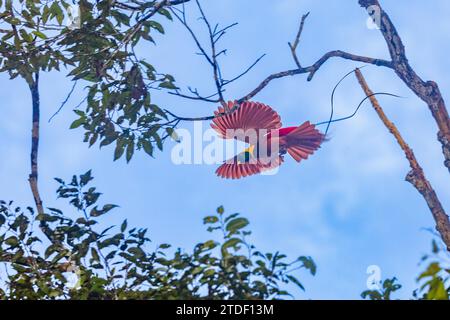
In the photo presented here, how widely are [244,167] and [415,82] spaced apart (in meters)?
1.10

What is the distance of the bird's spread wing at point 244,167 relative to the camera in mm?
4375

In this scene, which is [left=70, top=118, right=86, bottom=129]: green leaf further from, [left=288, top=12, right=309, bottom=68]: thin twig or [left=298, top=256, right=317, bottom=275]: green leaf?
[left=298, top=256, right=317, bottom=275]: green leaf

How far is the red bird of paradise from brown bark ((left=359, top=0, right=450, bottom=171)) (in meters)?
0.65

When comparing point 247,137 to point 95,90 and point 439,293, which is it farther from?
point 439,293

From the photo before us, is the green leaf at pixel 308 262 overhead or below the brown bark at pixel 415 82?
below

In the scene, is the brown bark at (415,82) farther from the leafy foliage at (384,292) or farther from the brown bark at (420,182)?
the leafy foliage at (384,292)

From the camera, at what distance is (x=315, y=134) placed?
438cm

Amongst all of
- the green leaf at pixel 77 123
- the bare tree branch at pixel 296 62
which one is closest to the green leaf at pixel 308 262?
the bare tree branch at pixel 296 62

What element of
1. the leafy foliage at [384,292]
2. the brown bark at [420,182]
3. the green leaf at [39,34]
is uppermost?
the green leaf at [39,34]

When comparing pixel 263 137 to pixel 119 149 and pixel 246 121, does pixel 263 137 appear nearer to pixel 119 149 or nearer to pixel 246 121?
pixel 246 121

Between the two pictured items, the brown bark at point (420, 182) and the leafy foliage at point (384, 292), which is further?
the brown bark at point (420, 182)

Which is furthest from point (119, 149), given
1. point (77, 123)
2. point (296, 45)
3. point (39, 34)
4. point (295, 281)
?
point (295, 281)

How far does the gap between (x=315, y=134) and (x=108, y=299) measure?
1.77 m
